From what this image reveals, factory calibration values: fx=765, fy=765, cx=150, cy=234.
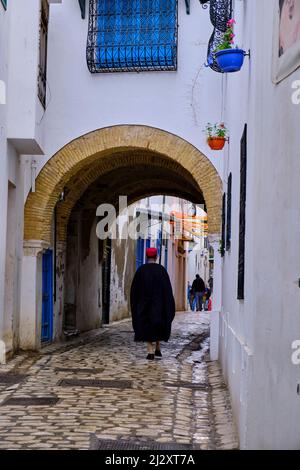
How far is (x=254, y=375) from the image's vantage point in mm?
5188

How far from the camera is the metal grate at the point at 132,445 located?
5.58 metres

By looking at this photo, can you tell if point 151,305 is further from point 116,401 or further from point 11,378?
point 116,401

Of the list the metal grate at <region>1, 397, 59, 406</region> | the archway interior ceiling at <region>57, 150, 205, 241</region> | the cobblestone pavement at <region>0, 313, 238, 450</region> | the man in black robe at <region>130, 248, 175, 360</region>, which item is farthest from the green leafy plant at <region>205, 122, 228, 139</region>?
the metal grate at <region>1, 397, 59, 406</region>

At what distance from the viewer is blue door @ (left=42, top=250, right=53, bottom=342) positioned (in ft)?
43.6

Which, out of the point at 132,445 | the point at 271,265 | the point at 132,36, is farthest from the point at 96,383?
the point at 132,36

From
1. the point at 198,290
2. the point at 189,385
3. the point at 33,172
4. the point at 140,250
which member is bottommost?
the point at 189,385

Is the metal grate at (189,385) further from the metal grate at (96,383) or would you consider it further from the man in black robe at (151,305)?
the man in black robe at (151,305)

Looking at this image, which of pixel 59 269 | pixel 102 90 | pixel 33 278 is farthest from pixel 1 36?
pixel 59 269

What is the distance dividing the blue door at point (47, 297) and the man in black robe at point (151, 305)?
2.39 m

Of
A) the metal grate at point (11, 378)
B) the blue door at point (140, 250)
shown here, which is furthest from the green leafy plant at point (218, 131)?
the blue door at point (140, 250)

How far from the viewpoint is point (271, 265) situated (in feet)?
17.0

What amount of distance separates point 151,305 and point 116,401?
375 centimetres

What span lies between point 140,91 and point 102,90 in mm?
617

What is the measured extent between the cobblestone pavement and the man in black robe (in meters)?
0.40
